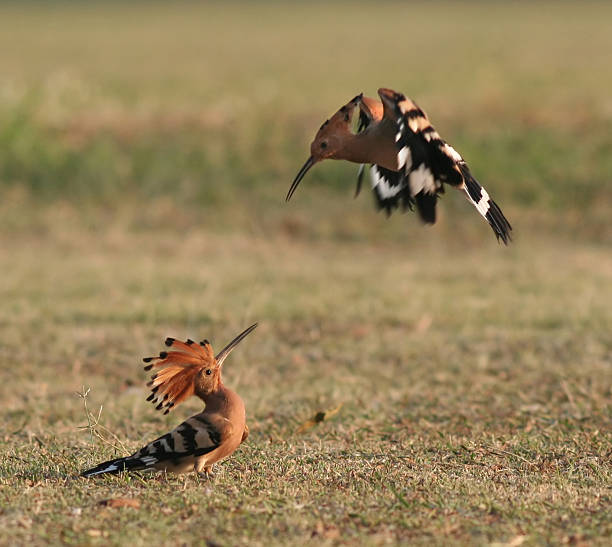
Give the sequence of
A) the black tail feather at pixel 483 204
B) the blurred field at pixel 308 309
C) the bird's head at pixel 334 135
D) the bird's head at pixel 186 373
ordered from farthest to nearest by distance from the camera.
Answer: the black tail feather at pixel 483 204, the bird's head at pixel 334 135, the bird's head at pixel 186 373, the blurred field at pixel 308 309

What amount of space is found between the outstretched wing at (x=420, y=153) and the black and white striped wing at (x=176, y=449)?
1282mm

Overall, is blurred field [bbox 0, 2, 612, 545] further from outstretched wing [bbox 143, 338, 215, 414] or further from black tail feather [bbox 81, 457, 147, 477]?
outstretched wing [bbox 143, 338, 215, 414]

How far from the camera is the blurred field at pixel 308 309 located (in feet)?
12.8

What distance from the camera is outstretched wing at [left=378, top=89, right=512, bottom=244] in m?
4.29

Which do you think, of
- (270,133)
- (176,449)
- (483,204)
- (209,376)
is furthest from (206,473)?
(270,133)

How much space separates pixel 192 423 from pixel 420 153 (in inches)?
55.4

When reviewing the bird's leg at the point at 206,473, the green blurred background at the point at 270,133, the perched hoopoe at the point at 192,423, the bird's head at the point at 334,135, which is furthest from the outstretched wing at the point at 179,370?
Result: the green blurred background at the point at 270,133

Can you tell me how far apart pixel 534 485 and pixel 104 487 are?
1.65 meters

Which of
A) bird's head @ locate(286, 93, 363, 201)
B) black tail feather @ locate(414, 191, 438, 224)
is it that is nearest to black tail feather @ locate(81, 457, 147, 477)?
bird's head @ locate(286, 93, 363, 201)

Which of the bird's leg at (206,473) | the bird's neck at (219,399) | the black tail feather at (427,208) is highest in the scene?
the black tail feather at (427,208)

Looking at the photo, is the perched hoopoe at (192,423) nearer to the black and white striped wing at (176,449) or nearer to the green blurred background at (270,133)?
the black and white striped wing at (176,449)

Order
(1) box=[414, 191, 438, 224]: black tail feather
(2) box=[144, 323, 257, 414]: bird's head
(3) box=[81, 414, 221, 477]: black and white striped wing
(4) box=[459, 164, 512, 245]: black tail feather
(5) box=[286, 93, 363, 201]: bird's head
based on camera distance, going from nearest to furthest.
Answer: (3) box=[81, 414, 221, 477]: black and white striped wing, (2) box=[144, 323, 257, 414]: bird's head, (5) box=[286, 93, 363, 201]: bird's head, (4) box=[459, 164, 512, 245]: black tail feather, (1) box=[414, 191, 438, 224]: black tail feather

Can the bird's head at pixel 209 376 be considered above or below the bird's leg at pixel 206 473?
above

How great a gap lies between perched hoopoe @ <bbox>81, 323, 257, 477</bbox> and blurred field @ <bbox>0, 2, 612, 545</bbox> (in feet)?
0.29
